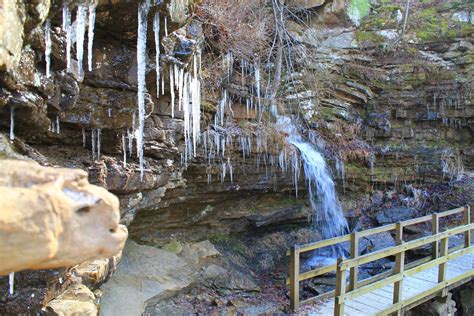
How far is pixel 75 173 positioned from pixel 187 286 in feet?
21.0

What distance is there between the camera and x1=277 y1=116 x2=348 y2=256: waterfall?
9.88 meters

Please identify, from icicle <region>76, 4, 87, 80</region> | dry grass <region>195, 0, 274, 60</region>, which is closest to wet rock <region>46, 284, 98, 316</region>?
icicle <region>76, 4, 87, 80</region>

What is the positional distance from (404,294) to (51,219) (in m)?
6.40

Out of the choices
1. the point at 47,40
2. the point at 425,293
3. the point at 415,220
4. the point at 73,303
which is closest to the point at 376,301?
the point at 425,293

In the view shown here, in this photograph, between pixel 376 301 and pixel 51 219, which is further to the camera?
pixel 376 301

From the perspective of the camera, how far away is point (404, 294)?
6379 millimetres

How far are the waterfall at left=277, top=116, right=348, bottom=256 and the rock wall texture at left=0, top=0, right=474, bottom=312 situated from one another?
0.35 m

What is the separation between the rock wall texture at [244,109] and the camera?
3.59 m

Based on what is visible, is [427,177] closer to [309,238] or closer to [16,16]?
[309,238]

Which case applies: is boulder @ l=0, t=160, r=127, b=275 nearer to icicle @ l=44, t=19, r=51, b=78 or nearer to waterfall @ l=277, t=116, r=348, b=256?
icicle @ l=44, t=19, r=51, b=78

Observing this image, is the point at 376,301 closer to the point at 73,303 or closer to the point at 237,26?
the point at 73,303

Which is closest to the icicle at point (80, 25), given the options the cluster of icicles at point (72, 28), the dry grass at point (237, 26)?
the cluster of icicles at point (72, 28)

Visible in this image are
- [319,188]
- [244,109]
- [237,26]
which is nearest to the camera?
[237,26]

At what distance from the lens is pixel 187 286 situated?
749 cm
